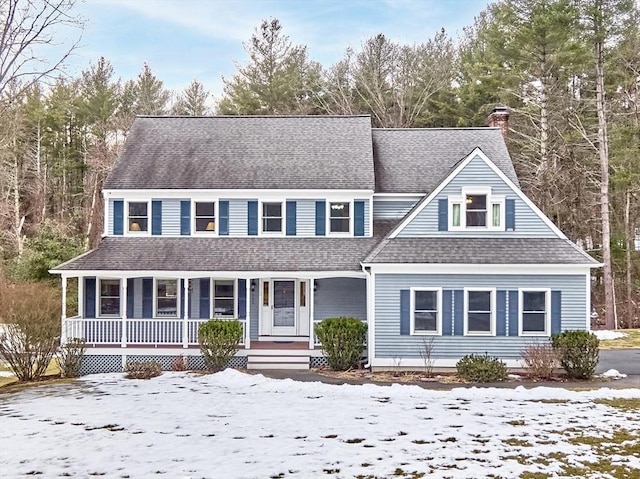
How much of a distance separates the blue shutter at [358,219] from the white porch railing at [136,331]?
15.9 ft

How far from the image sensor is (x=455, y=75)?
127 feet

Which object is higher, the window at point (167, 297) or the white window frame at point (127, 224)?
the white window frame at point (127, 224)

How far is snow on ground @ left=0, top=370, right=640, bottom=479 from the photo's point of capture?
8914 millimetres

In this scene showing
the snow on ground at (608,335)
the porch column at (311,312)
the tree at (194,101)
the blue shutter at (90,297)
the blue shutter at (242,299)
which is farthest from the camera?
the tree at (194,101)

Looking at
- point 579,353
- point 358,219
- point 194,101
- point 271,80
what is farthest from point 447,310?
point 194,101

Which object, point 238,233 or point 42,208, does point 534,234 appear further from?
point 42,208

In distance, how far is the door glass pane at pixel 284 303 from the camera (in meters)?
19.8

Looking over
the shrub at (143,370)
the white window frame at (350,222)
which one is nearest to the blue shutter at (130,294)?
the shrub at (143,370)

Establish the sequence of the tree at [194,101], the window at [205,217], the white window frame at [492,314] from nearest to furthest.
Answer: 1. the white window frame at [492,314]
2. the window at [205,217]
3. the tree at [194,101]

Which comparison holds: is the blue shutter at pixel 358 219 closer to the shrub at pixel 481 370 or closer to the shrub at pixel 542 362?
the shrub at pixel 481 370

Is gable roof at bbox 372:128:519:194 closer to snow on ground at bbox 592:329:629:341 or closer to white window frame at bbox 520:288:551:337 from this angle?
white window frame at bbox 520:288:551:337

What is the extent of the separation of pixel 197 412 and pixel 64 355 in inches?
266

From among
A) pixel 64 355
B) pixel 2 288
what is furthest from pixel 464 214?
pixel 2 288

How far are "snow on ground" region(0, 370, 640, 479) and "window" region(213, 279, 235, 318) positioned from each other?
14.1 ft
